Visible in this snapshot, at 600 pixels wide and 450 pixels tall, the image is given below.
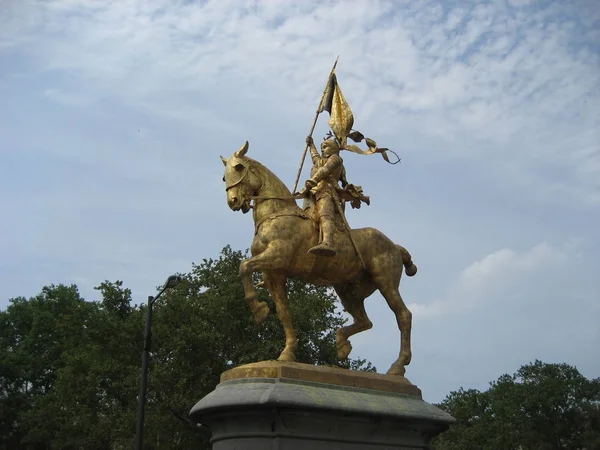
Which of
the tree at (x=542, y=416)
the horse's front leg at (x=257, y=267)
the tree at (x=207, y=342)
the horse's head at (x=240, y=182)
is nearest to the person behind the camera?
the horse's front leg at (x=257, y=267)

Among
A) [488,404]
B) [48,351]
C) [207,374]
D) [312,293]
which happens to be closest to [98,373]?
[207,374]

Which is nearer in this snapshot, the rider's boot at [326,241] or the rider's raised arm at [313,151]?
the rider's boot at [326,241]

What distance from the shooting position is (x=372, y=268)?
12609 millimetres

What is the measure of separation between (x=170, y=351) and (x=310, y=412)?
63.6 feet

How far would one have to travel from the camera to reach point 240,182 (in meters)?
12.2

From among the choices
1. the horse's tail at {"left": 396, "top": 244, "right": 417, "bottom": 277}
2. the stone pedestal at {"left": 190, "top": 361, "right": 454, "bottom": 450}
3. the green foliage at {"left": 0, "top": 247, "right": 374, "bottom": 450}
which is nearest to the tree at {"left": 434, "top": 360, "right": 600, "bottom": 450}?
the green foliage at {"left": 0, "top": 247, "right": 374, "bottom": 450}

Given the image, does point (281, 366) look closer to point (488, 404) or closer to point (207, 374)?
point (207, 374)

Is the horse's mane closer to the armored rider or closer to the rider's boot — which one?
the armored rider

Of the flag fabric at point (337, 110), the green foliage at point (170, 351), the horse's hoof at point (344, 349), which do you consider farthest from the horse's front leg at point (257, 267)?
the green foliage at point (170, 351)

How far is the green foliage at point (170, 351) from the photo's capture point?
27969 mm

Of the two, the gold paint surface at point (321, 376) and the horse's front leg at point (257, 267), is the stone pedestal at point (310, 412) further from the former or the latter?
the horse's front leg at point (257, 267)

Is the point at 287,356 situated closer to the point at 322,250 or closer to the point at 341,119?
the point at 322,250

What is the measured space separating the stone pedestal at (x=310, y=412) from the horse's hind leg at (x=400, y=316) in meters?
0.95

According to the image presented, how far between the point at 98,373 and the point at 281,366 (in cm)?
2050
